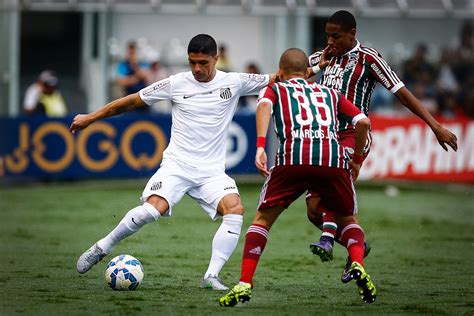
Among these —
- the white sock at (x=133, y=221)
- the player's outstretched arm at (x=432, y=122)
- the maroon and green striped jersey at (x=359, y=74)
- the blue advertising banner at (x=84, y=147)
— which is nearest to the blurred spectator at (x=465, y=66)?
the blue advertising banner at (x=84, y=147)

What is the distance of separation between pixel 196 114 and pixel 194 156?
36cm

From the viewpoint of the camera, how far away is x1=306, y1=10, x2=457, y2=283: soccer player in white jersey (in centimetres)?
935

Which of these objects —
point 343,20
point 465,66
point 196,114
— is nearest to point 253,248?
point 196,114

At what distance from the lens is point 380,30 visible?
2298 centimetres

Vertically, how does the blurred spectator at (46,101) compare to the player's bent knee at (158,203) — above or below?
below

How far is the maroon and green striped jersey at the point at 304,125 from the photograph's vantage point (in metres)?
8.16

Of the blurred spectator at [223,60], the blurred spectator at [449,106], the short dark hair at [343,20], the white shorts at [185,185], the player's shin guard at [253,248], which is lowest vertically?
the blurred spectator at [449,106]

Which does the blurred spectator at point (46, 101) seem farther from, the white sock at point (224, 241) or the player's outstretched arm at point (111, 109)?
the white sock at point (224, 241)

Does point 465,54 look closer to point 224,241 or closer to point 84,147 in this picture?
point 84,147

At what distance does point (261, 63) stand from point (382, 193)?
4.26m

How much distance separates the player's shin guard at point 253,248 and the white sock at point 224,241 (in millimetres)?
848

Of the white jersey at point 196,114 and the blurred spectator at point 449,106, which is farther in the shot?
the blurred spectator at point 449,106

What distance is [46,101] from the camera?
20.2m

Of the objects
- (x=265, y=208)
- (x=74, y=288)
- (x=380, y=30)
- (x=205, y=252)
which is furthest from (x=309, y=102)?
(x=380, y=30)
